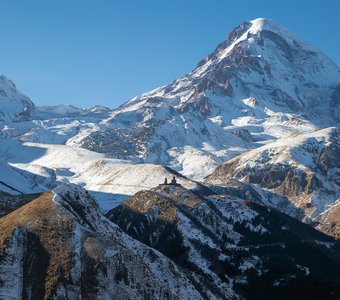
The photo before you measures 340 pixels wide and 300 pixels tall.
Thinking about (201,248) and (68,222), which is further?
(201,248)

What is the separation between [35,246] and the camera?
123 meters

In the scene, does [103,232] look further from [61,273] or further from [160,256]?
[61,273]

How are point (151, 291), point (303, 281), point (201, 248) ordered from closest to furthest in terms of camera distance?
point (151, 291) < point (303, 281) < point (201, 248)

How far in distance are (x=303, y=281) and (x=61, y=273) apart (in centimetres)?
7118

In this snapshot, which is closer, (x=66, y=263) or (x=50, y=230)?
(x=66, y=263)

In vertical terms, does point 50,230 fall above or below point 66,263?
above

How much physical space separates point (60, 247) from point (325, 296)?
64424mm

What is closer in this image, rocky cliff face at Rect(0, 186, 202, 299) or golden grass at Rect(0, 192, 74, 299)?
rocky cliff face at Rect(0, 186, 202, 299)

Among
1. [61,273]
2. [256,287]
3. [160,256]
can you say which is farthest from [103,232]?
[256,287]

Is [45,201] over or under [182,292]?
over

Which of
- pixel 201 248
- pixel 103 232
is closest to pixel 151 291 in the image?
pixel 103 232

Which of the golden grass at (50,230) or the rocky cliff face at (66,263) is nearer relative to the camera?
the rocky cliff face at (66,263)

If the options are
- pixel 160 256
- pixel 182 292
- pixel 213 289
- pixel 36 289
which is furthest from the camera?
pixel 213 289

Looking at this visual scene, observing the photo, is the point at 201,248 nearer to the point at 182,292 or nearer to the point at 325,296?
the point at 325,296
